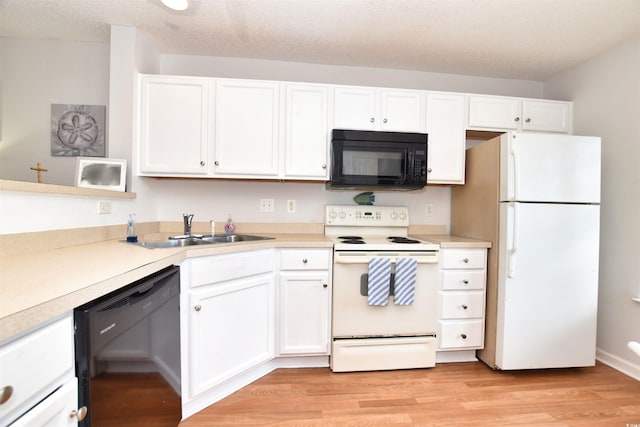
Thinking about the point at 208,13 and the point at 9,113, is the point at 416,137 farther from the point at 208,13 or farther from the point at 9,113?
the point at 9,113

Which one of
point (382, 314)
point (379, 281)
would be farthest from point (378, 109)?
point (382, 314)

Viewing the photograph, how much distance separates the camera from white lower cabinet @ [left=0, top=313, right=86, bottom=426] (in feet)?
1.76

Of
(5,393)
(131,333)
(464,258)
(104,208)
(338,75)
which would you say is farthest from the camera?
(338,75)

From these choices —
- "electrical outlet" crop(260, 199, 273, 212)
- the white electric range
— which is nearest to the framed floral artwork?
"electrical outlet" crop(260, 199, 273, 212)

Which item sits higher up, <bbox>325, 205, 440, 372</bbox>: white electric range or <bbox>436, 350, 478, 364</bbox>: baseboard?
<bbox>325, 205, 440, 372</bbox>: white electric range

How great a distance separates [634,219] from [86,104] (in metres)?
4.10

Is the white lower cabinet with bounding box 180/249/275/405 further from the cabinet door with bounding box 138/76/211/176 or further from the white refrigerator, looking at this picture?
the white refrigerator

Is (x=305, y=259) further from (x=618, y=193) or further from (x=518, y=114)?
(x=618, y=193)

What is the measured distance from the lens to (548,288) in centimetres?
189

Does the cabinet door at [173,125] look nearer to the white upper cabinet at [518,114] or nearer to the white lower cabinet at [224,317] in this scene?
the white lower cabinet at [224,317]

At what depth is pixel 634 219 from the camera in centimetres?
195

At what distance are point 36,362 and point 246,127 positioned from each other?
1.75 metres

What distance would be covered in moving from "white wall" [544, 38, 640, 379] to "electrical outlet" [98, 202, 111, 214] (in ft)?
11.4

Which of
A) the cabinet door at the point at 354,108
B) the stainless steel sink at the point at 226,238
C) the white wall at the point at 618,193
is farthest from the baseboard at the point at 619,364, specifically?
the stainless steel sink at the point at 226,238
